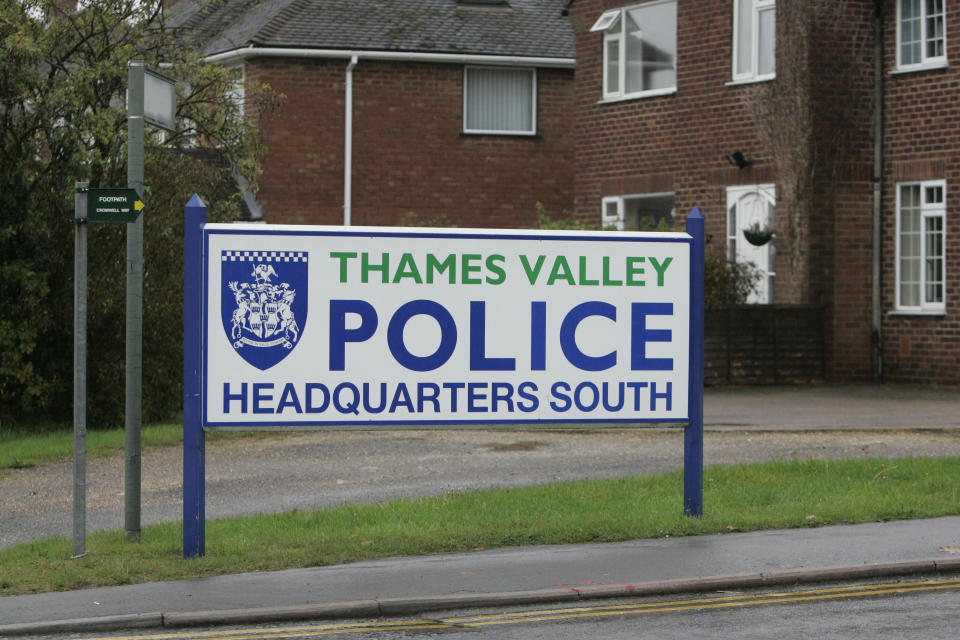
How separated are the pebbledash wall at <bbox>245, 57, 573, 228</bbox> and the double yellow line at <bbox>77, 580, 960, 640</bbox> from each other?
22.2m

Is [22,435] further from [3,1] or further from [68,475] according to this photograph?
[3,1]

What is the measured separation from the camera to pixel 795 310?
23594mm

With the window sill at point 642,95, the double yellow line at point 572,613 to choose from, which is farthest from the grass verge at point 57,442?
the window sill at point 642,95

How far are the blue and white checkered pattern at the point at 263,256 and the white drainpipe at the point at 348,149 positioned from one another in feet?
69.5

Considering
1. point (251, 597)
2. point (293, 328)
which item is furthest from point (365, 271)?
point (251, 597)

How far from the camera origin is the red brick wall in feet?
74.8

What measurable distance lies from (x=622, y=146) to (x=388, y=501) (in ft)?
53.1

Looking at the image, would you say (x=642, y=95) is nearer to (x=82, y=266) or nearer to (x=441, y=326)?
(x=441, y=326)

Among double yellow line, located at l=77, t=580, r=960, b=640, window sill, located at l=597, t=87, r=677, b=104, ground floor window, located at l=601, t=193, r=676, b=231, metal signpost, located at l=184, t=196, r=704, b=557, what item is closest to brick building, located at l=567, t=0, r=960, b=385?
window sill, located at l=597, t=87, r=677, b=104

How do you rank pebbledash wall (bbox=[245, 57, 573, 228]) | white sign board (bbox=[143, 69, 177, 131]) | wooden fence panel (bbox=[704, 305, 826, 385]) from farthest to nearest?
pebbledash wall (bbox=[245, 57, 573, 228]) → wooden fence panel (bbox=[704, 305, 826, 385]) → white sign board (bbox=[143, 69, 177, 131])

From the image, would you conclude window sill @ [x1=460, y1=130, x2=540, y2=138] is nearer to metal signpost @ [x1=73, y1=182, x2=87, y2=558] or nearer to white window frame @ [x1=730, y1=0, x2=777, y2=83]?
white window frame @ [x1=730, y1=0, x2=777, y2=83]

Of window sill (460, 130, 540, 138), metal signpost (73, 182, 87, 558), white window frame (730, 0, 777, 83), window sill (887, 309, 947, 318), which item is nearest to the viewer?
metal signpost (73, 182, 87, 558)

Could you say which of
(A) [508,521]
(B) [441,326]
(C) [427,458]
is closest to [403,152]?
(C) [427,458]

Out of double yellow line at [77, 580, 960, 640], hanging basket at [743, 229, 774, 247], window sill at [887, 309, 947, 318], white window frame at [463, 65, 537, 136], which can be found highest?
white window frame at [463, 65, 537, 136]
